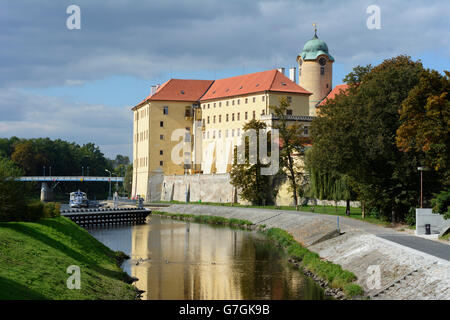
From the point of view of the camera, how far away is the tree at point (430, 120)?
28.6 m

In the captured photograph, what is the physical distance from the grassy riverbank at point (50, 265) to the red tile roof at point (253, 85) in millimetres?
57726

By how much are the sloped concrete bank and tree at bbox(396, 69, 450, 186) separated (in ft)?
15.9

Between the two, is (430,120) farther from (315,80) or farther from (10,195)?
(315,80)

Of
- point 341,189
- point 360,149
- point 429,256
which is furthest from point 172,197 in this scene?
point 429,256

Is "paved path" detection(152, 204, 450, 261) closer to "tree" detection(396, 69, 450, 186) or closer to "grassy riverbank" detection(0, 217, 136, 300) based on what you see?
"tree" detection(396, 69, 450, 186)

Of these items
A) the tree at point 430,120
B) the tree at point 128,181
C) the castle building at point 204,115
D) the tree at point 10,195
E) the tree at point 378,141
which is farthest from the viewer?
the tree at point 128,181

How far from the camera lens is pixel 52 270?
19.1 meters

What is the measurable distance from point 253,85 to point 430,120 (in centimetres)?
5823

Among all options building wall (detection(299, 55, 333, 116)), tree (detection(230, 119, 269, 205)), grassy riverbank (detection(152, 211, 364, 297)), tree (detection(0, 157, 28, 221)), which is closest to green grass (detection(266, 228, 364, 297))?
grassy riverbank (detection(152, 211, 364, 297))

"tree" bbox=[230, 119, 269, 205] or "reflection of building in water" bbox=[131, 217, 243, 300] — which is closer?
"reflection of building in water" bbox=[131, 217, 243, 300]

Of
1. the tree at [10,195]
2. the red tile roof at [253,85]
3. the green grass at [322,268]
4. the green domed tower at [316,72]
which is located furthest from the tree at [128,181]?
the tree at [10,195]

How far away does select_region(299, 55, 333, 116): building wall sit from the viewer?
100 metres

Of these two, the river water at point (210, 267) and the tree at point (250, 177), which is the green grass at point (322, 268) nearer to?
the river water at point (210, 267)

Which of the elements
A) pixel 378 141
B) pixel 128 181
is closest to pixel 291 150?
pixel 378 141
